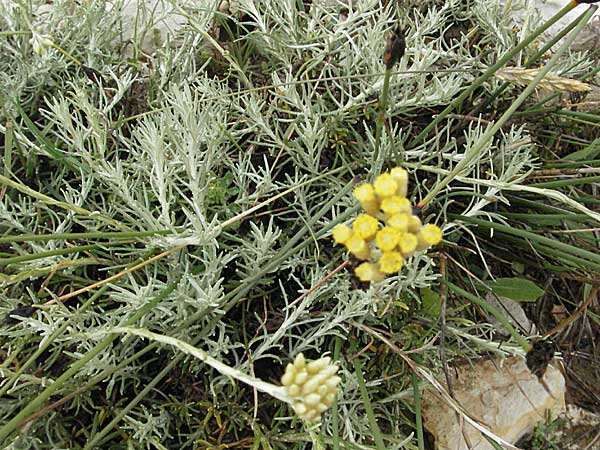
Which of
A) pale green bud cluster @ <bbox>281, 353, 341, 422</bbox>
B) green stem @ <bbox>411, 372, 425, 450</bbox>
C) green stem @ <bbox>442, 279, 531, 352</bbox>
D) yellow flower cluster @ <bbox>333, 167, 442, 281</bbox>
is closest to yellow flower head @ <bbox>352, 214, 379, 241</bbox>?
yellow flower cluster @ <bbox>333, 167, 442, 281</bbox>

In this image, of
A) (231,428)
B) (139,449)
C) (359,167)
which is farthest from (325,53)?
(139,449)

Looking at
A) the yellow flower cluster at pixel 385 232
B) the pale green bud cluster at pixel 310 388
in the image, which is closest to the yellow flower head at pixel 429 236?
the yellow flower cluster at pixel 385 232

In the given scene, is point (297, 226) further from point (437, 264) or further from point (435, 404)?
point (435, 404)

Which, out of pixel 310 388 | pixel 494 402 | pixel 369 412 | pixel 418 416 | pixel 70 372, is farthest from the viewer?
pixel 494 402

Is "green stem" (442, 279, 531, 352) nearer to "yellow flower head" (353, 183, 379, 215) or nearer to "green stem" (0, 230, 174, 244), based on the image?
"yellow flower head" (353, 183, 379, 215)

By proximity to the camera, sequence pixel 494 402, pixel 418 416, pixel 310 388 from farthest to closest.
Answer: pixel 494 402 < pixel 418 416 < pixel 310 388

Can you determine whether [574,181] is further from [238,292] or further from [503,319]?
[238,292]

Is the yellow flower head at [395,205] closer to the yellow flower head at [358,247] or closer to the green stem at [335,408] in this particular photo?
the yellow flower head at [358,247]

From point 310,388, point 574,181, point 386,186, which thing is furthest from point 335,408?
point 574,181
